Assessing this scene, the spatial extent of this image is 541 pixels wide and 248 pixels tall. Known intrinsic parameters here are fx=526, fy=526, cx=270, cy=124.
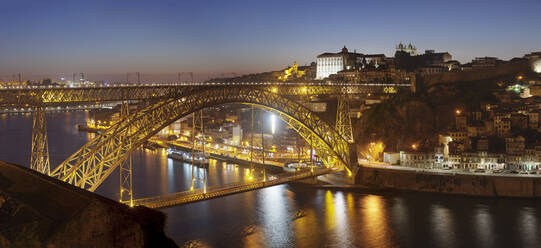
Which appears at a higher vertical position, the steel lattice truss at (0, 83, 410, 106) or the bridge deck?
the steel lattice truss at (0, 83, 410, 106)

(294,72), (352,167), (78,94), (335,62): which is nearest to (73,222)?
(78,94)

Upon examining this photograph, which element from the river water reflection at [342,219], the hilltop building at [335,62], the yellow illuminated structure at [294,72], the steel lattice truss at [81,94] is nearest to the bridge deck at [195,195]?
the river water reflection at [342,219]

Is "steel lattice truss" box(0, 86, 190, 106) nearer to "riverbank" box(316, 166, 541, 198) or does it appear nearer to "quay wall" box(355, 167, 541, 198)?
"riverbank" box(316, 166, 541, 198)

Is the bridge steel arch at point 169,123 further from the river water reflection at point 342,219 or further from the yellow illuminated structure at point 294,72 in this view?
the yellow illuminated structure at point 294,72

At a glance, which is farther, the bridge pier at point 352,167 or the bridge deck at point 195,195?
the bridge pier at point 352,167

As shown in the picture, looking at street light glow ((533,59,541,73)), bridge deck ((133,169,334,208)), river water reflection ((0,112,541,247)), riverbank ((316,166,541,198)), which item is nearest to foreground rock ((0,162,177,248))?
bridge deck ((133,169,334,208))

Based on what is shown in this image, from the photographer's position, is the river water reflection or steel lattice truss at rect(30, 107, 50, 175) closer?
steel lattice truss at rect(30, 107, 50, 175)

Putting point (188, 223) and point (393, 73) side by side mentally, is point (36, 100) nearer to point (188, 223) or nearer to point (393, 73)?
point (188, 223)
